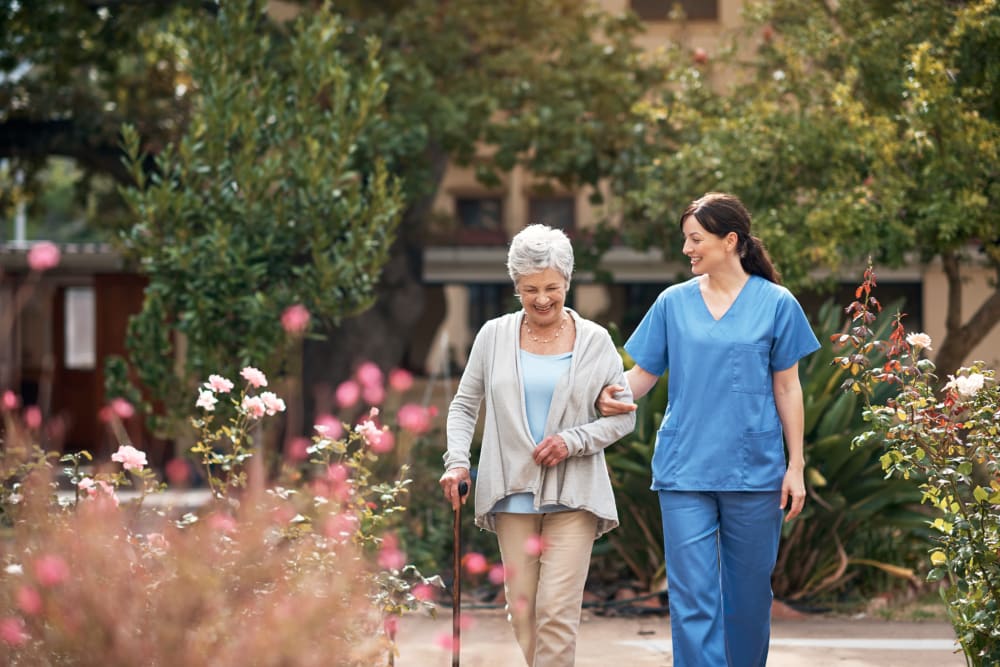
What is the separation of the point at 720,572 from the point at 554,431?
0.84m

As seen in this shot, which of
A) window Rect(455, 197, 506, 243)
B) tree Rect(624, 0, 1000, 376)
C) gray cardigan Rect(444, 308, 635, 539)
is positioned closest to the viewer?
gray cardigan Rect(444, 308, 635, 539)

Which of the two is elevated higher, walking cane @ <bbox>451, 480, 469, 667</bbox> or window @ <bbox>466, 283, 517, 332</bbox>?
window @ <bbox>466, 283, 517, 332</bbox>

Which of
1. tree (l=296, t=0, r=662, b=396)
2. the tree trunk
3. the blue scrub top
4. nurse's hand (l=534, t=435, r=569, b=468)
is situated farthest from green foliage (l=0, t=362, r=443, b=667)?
the tree trunk

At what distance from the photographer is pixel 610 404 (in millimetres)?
4871

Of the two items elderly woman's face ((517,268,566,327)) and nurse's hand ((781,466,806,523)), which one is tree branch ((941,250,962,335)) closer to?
nurse's hand ((781,466,806,523))

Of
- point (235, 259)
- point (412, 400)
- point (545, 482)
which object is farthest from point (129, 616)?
point (412, 400)

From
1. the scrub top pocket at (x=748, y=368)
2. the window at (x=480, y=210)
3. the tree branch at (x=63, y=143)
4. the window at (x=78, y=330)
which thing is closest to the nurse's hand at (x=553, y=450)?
the scrub top pocket at (x=748, y=368)

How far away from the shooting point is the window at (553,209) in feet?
74.8

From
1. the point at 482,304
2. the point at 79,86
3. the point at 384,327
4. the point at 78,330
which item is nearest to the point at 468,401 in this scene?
the point at 384,327

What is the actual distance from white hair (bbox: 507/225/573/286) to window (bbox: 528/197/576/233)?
17988 millimetres

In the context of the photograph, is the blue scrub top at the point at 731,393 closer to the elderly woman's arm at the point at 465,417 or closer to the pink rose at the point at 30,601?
the elderly woman's arm at the point at 465,417

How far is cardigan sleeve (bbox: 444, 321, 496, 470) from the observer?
4.93 meters

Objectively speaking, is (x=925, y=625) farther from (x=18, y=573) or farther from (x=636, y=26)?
(x=636, y=26)

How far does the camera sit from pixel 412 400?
1850cm
